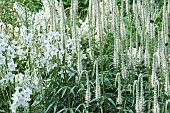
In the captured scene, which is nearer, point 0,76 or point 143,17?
point 0,76

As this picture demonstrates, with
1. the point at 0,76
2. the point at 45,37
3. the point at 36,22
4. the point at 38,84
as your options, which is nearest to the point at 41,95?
the point at 38,84

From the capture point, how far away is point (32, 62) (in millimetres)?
4949

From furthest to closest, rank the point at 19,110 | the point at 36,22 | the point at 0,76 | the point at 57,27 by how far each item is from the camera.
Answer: the point at 36,22 → the point at 57,27 → the point at 0,76 → the point at 19,110

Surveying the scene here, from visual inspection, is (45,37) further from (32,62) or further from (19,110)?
(19,110)

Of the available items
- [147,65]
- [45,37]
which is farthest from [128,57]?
[45,37]

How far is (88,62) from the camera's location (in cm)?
521

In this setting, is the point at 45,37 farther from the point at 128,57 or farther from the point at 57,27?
the point at 128,57

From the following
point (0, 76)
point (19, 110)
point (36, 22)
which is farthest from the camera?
point (36, 22)

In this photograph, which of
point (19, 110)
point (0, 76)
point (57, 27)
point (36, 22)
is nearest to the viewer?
point (19, 110)

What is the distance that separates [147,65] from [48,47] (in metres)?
1.02

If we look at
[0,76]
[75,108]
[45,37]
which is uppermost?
[45,37]

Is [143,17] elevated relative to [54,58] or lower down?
elevated

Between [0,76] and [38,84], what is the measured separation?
1.53ft

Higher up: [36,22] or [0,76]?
[36,22]
